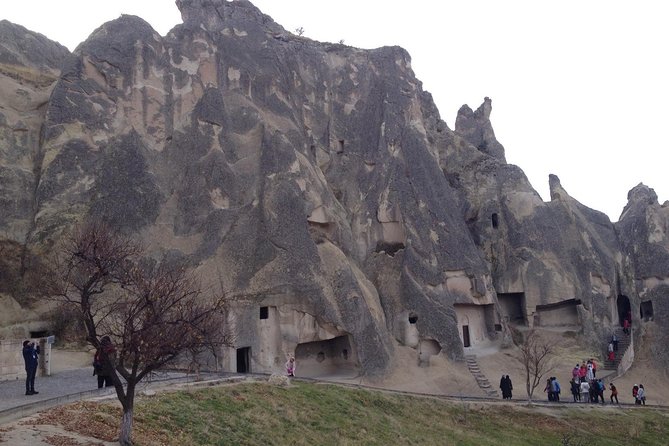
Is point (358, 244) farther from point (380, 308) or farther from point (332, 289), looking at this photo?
point (332, 289)

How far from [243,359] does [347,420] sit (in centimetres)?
1043

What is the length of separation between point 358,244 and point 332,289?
7911 mm

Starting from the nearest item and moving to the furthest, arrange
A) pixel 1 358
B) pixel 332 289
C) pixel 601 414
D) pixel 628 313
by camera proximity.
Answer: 1. pixel 1 358
2. pixel 601 414
3. pixel 332 289
4. pixel 628 313

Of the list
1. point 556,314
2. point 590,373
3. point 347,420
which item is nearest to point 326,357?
point 347,420

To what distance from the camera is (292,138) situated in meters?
39.0

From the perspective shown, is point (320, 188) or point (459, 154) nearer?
point (320, 188)

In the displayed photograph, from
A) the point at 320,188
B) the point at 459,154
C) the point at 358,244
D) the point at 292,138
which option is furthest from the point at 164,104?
the point at 459,154

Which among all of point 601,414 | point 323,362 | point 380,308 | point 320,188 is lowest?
point 601,414

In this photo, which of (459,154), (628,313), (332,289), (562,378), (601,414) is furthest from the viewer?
(459,154)

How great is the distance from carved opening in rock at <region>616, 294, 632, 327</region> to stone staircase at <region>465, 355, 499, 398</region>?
16350 millimetres

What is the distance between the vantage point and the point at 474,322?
40.2m

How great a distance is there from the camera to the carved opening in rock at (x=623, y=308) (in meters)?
45.4

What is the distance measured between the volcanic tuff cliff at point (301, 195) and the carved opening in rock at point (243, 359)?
42 centimetres

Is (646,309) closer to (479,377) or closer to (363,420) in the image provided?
(479,377)
